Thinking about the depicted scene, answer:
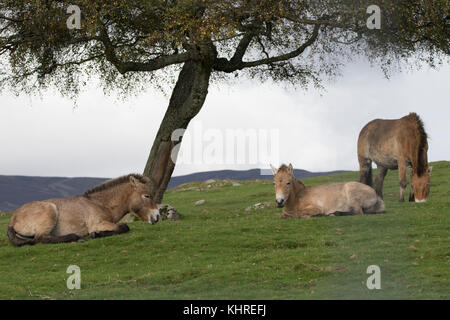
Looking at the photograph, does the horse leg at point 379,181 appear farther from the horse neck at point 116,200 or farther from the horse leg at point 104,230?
the horse leg at point 104,230

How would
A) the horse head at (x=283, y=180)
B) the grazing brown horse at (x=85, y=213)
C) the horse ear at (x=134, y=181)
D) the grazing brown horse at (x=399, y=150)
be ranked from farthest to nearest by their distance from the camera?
the grazing brown horse at (x=399, y=150) < the horse head at (x=283, y=180) < the horse ear at (x=134, y=181) < the grazing brown horse at (x=85, y=213)

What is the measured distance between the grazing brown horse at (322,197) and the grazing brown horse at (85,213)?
5.17 meters

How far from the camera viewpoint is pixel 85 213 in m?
21.2

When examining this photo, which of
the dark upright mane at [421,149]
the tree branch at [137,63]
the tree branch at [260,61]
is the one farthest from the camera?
the tree branch at [260,61]

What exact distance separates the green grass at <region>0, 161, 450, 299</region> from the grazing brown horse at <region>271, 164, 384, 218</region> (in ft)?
2.12

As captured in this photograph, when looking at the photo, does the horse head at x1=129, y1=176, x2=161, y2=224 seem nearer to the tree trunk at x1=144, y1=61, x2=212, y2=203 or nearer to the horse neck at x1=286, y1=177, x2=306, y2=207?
the horse neck at x1=286, y1=177, x2=306, y2=207

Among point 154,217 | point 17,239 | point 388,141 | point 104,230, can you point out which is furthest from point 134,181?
point 388,141

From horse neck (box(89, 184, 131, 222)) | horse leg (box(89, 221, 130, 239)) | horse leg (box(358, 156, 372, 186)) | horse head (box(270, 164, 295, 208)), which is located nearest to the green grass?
horse leg (box(89, 221, 130, 239))

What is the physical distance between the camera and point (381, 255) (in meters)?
17.6

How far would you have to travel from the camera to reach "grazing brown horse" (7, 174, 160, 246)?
68.8 feet

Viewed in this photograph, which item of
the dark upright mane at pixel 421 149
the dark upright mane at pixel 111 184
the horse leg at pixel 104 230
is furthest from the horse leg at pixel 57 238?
the dark upright mane at pixel 421 149

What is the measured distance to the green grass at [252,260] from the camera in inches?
580

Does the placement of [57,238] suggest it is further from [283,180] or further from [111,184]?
[283,180]
